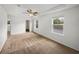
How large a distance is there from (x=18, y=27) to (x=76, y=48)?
6.06m

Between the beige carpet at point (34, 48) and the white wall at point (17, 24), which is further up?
the white wall at point (17, 24)

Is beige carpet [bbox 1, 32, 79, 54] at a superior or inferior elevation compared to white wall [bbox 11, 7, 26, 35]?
inferior

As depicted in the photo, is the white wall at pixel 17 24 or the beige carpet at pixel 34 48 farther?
the white wall at pixel 17 24

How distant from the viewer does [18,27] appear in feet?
28.2

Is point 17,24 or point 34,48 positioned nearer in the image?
point 34,48

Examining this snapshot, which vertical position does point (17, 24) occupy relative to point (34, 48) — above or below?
above

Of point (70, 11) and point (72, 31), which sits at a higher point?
point (70, 11)

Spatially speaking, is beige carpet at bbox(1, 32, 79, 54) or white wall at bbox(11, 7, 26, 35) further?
white wall at bbox(11, 7, 26, 35)
